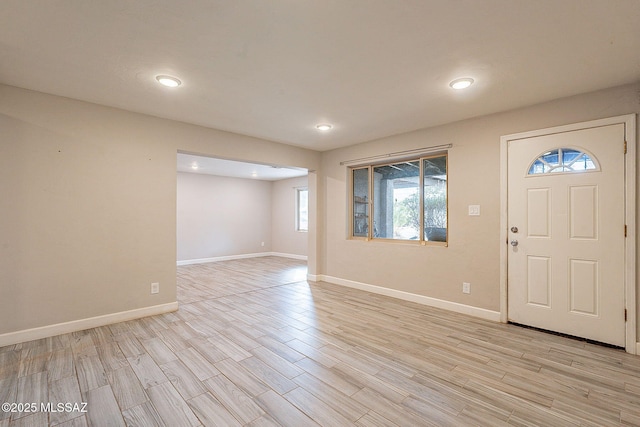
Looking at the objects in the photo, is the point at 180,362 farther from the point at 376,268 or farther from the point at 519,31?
the point at 519,31

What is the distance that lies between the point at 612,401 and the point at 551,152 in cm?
226

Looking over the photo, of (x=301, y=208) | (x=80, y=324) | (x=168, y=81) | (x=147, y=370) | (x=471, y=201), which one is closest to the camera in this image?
→ (x=147, y=370)

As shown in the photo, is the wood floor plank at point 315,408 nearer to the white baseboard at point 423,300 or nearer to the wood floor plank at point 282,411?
the wood floor plank at point 282,411

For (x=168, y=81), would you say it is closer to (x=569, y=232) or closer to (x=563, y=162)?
(x=563, y=162)

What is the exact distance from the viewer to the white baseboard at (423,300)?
3438mm

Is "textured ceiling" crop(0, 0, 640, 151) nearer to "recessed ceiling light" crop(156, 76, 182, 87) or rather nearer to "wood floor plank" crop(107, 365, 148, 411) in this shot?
"recessed ceiling light" crop(156, 76, 182, 87)

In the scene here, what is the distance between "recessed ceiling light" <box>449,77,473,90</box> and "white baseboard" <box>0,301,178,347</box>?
404 cm

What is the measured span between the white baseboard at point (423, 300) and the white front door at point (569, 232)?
24 cm

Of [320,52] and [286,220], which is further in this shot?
[286,220]

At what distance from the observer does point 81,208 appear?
309cm

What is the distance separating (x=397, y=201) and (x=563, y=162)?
2.08 meters

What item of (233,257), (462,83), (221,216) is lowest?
(233,257)

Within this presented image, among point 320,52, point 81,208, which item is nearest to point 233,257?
point 81,208

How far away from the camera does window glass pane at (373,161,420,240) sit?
4.33 m
